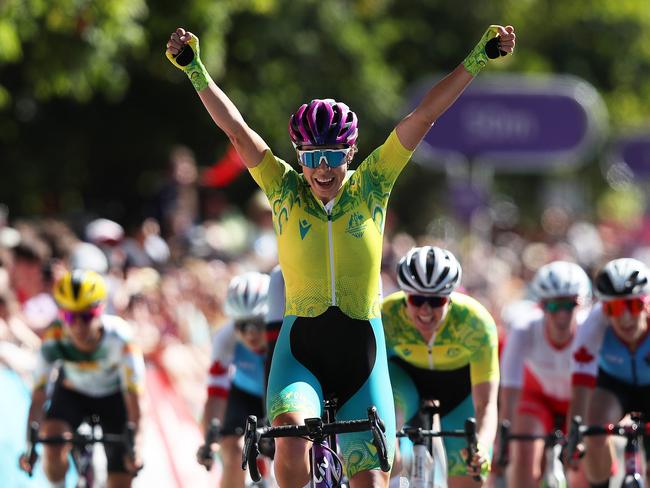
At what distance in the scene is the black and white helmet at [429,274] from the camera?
7738mm

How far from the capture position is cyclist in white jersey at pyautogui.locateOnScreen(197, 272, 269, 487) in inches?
368

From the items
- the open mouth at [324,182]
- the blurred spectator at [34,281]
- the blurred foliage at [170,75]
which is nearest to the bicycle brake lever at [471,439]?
the open mouth at [324,182]

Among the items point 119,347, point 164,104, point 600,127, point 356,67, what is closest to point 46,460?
point 119,347

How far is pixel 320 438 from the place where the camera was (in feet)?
20.4

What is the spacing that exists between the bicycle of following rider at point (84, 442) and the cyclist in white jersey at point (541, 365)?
246 cm

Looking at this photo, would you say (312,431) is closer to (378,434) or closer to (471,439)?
(378,434)

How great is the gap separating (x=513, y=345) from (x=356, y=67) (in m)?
16.6

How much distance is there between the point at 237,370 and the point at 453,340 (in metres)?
2.09

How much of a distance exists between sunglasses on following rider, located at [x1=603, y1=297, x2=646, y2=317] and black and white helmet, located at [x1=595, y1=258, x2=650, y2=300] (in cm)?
3

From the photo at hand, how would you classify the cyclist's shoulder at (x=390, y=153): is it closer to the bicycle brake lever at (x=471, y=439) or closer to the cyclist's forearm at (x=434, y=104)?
the cyclist's forearm at (x=434, y=104)

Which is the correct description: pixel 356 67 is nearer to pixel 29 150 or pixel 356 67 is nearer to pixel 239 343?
pixel 29 150

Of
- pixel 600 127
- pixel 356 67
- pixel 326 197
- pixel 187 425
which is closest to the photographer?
pixel 326 197

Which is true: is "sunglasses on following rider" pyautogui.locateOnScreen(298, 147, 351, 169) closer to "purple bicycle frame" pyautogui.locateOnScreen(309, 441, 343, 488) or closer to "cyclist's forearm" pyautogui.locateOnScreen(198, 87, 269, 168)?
"cyclist's forearm" pyautogui.locateOnScreen(198, 87, 269, 168)

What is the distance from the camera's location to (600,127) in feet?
108
